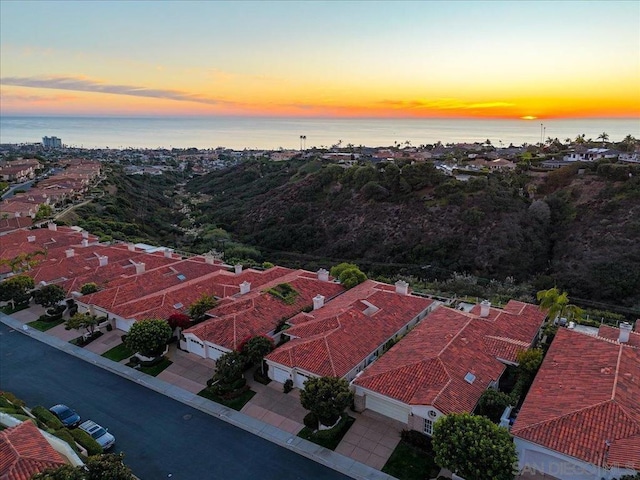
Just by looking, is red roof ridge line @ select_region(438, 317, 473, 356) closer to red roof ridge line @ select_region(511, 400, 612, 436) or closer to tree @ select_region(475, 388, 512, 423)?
tree @ select_region(475, 388, 512, 423)

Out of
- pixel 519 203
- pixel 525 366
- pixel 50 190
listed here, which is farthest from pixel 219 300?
pixel 50 190

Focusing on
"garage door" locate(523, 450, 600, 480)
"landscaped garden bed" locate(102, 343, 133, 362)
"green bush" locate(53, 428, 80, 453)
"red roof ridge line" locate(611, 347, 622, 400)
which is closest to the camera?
"garage door" locate(523, 450, 600, 480)

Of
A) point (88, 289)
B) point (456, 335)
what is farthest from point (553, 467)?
point (88, 289)

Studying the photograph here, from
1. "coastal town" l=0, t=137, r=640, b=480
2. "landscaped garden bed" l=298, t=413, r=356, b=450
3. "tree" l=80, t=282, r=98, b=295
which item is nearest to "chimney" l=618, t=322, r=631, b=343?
"coastal town" l=0, t=137, r=640, b=480

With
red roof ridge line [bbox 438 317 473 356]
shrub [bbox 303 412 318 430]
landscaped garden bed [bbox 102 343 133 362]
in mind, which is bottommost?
landscaped garden bed [bbox 102 343 133 362]

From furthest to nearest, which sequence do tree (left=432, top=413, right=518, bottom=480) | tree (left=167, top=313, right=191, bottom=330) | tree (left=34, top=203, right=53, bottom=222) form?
tree (left=34, top=203, right=53, bottom=222) → tree (left=167, top=313, right=191, bottom=330) → tree (left=432, top=413, right=518, bottom=480)

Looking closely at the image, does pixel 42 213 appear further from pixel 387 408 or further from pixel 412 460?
pixel 412 460
